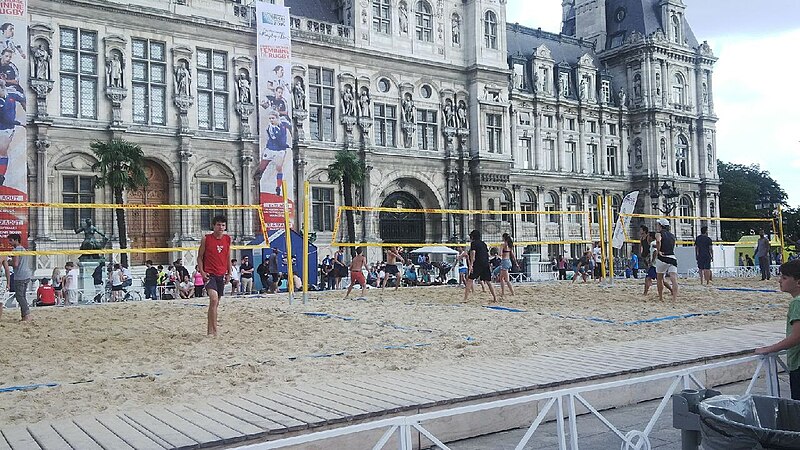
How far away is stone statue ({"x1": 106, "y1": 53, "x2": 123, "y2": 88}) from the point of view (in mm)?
28656

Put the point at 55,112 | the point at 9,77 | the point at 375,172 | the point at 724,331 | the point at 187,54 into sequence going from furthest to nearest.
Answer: the point at 375,172, the point at 187,54, the point at 55,112, the point at 9,77, the point at 724,331

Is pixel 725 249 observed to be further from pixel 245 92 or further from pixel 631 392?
pixel 631 392

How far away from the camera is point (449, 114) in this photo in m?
38.5

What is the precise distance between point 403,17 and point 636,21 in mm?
22523

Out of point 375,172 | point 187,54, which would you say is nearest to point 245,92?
point 187,54

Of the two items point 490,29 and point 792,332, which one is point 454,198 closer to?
point 490,29

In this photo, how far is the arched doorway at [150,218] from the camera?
2950 cm

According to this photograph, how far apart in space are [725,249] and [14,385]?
121ft

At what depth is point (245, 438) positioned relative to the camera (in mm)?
5246

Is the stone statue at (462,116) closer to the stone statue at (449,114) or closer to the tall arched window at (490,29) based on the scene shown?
the stone statue at (449,114)

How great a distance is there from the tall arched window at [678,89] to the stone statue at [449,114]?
69.8ft

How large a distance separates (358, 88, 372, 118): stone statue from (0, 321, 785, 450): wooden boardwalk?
89.9 feet

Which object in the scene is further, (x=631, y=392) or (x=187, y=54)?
(x=187, y=54)

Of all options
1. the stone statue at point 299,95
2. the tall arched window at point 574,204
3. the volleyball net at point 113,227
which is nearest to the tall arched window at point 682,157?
the tall arched window at point 574,204
